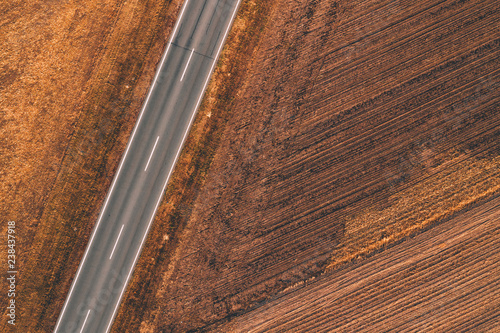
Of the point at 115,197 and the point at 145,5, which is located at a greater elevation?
the point at 145,5

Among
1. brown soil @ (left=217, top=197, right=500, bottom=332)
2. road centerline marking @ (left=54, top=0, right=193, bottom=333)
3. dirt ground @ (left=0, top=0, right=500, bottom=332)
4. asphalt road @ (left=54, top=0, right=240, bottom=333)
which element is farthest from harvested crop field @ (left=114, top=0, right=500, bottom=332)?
road centerline marking @ (left=54, top=0, right=193, bottom=333)

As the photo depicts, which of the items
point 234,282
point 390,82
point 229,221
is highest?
point 390,82

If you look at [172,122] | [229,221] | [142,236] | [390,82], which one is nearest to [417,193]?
[390,82]

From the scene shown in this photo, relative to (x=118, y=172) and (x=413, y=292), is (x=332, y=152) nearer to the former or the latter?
(x=413, y=292)

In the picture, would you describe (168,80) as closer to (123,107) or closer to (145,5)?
(123,107)

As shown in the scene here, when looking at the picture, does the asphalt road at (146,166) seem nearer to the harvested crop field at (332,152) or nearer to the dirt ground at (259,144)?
the dirt ground at (259,144)

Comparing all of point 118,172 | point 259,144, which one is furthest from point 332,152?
point 118,172
